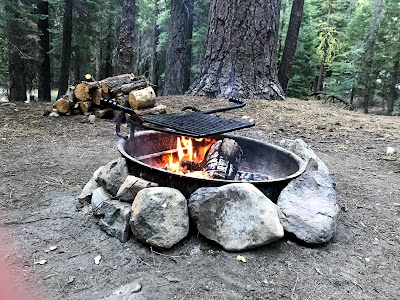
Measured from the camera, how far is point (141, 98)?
557cm

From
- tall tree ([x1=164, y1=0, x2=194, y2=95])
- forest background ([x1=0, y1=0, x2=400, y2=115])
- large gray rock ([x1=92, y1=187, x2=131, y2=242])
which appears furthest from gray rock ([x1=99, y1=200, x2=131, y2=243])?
tall tree ([x1=164, y1=0, x2=194, y2=95])

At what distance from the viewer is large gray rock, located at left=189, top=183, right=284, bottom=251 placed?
2.23m

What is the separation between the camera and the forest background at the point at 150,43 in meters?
8.15

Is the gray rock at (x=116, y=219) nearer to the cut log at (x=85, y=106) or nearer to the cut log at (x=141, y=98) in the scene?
the cut log at (x=141, y=98)

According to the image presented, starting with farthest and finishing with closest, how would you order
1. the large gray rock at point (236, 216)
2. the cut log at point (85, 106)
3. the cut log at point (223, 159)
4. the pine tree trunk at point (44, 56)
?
the pine tree trunk at point (44, 56), the cut log at point (85, 106), the cut log at point (223, 159), the large gray rock at point (236, 216)

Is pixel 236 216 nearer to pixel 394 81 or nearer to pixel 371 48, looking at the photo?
pixel 371 48

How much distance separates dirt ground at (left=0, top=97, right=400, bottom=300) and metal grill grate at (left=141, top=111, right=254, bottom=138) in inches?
27.8

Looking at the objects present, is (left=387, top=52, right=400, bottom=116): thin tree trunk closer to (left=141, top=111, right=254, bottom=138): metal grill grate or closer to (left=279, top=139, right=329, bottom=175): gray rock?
(left=279, top=139, right=329, bottom=175): gray rock

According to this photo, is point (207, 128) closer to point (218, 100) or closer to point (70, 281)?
point (70, 281)

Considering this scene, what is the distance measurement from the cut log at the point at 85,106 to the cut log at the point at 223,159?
3519 millimetres

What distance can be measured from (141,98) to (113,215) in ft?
11.0

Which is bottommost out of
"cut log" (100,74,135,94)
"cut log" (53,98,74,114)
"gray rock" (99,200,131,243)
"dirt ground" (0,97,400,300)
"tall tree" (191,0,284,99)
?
"dirt ground" (0,97,400,300)

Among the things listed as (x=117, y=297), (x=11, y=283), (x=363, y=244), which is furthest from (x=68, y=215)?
(x=363, y=244)

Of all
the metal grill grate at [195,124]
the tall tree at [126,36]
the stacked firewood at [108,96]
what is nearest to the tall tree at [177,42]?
the tall tree at [126,36]
